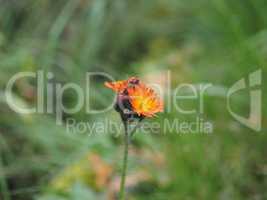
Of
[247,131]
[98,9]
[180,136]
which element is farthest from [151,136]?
[98,9]

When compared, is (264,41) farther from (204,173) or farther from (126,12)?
(126,12)

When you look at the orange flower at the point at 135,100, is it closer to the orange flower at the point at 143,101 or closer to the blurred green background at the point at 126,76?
the orange flower at the point at 143,101

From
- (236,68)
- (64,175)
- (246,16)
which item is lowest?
(64,175)

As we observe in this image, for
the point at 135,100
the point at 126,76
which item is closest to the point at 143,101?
the point at 135,100

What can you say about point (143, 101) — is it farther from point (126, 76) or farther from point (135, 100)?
point (126, 76)

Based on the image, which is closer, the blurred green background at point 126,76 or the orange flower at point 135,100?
the orange flower at point 135,100

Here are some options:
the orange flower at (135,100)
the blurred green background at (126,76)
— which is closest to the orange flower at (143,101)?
the orange flower at (135,100)

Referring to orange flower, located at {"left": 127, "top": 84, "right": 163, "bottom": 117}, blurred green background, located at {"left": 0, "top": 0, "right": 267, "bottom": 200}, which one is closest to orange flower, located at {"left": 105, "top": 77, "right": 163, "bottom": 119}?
orange flower, located at {"left": 127, "top": 84, "right": 163, "bottom": 117}
